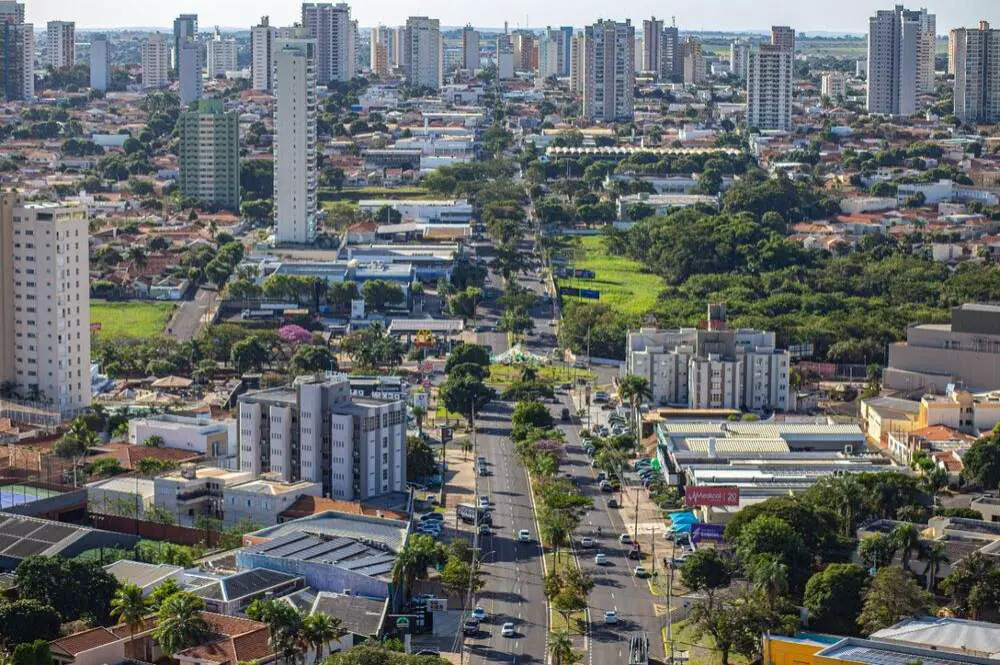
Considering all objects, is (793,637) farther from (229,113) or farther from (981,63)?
(981,63)

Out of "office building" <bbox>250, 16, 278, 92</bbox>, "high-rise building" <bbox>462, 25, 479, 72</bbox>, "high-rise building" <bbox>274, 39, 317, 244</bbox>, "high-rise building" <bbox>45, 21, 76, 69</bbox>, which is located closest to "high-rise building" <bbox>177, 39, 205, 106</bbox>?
"office building" <bbox>250, 16, 278, 92</bbox>

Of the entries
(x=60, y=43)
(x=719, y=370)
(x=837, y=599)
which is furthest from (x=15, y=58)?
(x=837, y=599)

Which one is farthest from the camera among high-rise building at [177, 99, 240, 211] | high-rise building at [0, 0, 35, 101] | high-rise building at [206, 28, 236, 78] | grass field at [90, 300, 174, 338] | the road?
high-rise building at [206, 28, 236, 78]

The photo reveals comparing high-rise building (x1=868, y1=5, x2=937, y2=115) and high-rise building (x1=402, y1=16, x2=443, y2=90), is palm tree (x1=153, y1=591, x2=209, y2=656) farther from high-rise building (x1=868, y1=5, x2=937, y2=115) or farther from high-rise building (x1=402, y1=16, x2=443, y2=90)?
high-rise building (x1=402, y1=16, x2=443, y2=90)

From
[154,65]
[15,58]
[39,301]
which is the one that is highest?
[154,65]

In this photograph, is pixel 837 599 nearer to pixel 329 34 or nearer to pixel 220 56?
pixel 329 34

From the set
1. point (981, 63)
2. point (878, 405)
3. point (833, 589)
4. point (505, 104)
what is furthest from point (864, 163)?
point (833, 589)
